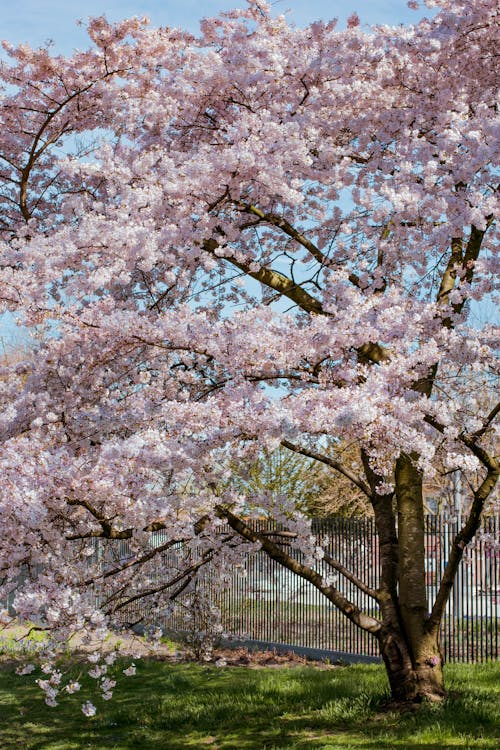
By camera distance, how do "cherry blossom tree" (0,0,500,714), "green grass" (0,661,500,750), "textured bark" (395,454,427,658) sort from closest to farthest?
"cherry blossom tree" (0,0,500,714) → "green grass" (0,661,500,750) → "textured bark" (395,454,427,658)

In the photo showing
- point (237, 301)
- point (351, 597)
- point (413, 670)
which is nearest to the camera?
point (413, 670)

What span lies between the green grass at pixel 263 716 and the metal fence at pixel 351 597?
1491mm

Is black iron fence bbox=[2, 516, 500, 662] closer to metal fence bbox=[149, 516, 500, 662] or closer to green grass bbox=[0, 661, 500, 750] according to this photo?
metal fence bbox=[149, 516, 500, 662]

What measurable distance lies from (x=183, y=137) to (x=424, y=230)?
313 centimetres

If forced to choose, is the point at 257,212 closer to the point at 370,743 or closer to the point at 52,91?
the point at 52,91

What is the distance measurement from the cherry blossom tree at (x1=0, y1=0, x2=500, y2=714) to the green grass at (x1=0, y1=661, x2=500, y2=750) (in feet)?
2.13

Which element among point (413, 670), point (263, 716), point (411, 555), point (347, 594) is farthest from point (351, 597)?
point (413, 670)

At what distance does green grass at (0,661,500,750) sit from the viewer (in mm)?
7113

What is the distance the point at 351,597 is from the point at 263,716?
5.79 metres

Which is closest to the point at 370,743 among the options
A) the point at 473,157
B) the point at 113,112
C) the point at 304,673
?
the point at 304,673

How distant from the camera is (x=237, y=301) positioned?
9961 millimetres

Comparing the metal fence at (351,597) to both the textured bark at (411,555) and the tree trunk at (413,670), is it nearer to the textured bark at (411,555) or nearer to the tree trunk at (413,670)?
the textured bark at (411,555)

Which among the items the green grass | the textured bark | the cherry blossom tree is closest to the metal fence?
the green grass

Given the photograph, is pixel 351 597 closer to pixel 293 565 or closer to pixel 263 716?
pixel 263 716
